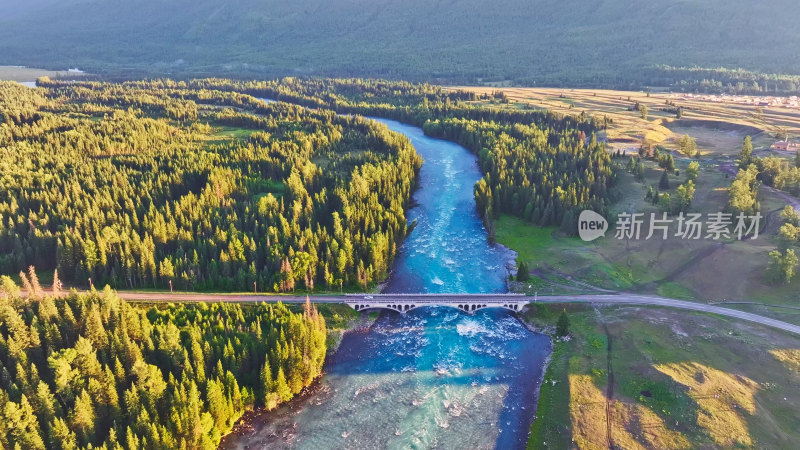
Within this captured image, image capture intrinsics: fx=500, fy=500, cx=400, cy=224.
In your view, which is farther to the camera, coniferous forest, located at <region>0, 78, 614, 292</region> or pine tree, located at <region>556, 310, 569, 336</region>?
coniferous forest, located at <region>0, 78, 614, 292</region>

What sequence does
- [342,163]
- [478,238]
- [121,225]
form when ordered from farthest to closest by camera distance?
[342,163], [478,238], [121,225]

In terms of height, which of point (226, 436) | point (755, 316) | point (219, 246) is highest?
point (219, 246)

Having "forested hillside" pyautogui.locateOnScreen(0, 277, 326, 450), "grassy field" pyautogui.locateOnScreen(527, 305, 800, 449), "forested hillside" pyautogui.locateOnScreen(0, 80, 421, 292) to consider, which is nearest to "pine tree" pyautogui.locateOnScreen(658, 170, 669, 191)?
"grassy field" pyautogui.locateOnScreen(527, 305, 800, 449)

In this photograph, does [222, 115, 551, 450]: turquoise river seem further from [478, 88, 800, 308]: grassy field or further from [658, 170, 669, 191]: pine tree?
[658, 170, 669, 191]: pine tree

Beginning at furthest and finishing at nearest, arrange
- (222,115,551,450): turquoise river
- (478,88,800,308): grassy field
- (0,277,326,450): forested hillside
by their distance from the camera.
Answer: (478,88,800,308): grassy field < (222,115,551,450): turquoise river < (0,277,326,450): forested hillside

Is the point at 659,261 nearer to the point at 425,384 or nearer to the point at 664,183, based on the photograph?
the point at 664,183

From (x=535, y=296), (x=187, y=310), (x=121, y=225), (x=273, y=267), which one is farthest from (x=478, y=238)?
(x=121, y=225)

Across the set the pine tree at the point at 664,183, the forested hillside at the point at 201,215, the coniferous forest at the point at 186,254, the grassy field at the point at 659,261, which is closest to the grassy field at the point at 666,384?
the grassy field at the point at 659,261

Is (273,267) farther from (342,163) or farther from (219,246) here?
(342,163)
